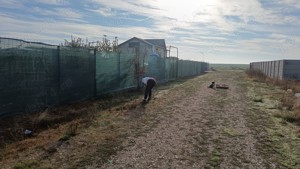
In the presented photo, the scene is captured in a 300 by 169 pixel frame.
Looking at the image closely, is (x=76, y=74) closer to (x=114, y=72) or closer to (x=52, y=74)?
(x=52, y=74)

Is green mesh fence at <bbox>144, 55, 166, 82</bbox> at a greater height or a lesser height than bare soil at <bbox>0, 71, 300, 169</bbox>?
greater

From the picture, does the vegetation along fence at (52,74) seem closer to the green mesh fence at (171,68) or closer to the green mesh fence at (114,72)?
the green mesh fence at (114,72)

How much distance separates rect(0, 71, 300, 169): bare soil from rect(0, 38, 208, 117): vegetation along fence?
1.69 metres

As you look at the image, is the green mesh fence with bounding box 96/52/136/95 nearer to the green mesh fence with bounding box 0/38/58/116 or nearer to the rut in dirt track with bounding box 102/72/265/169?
the green mesh fence with bounding box 0/38/58/116

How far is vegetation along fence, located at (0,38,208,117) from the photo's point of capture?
735 centimetres

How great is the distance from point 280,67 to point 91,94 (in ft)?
58.7

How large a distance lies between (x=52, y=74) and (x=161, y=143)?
16.6 ft

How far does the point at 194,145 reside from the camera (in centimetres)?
571

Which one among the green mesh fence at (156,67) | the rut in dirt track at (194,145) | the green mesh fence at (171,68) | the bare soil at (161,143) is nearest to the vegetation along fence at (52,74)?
the bare soil at (161,143)

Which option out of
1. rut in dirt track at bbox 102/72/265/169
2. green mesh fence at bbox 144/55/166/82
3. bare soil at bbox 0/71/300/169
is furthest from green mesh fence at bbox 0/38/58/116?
green mesh fence at bbox 144/55/166/82

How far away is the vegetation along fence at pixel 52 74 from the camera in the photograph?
7348 millimetres

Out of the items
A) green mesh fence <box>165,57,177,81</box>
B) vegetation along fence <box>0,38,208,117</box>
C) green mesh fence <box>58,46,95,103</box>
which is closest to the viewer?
vegetation along fence <box>0,38,208,117</box>

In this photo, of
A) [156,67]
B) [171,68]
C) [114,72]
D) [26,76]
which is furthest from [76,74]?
[171,68]

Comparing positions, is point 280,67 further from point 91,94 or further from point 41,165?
point 41,165
